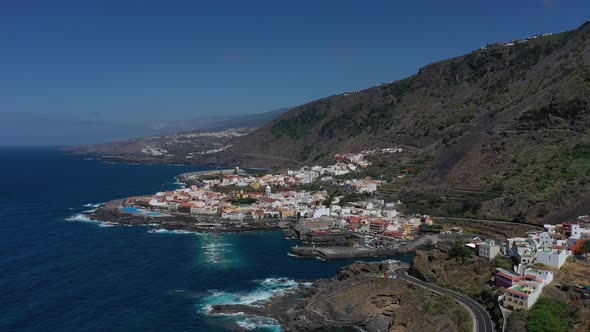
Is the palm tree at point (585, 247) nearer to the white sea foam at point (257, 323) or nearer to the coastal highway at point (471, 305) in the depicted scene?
the coastal highway at point (471, 305)

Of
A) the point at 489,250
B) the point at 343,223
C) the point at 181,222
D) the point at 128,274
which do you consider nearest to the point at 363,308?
the point at 489,250

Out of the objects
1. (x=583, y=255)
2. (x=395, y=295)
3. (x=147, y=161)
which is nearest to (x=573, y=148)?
(x=583, y=255)

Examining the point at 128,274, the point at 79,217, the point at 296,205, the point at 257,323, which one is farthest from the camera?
the point at 296,205

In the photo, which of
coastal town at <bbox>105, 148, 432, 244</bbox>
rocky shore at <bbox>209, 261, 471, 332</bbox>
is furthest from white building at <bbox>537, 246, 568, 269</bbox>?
coastal town at <bbox>105, 148, 432, 244</bbox>

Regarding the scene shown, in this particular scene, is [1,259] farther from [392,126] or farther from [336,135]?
[336,135]

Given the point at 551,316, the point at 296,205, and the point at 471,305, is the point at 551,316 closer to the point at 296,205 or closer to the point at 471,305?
the point at 471,305

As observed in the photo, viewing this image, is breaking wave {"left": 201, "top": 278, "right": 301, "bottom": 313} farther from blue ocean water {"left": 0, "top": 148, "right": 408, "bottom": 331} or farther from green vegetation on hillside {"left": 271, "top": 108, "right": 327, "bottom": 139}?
green vegetation on hillside {"left": 271, "top": 108, "right": 327, "bottom": 139}
